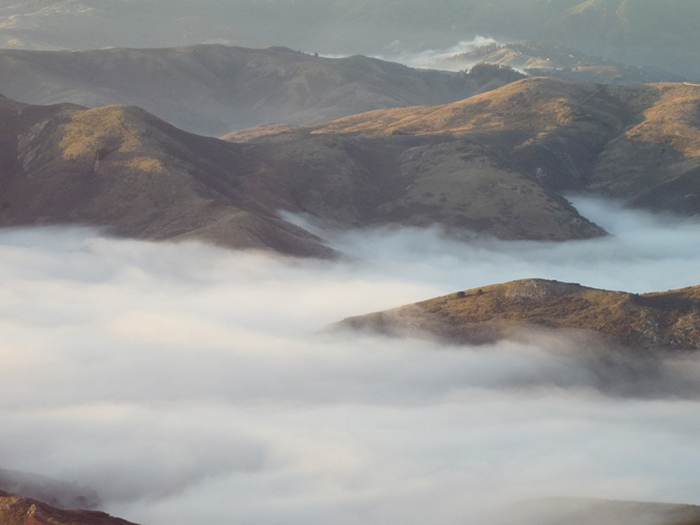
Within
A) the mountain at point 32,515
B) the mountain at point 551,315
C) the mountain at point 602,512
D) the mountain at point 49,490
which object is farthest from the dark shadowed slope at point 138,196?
the mountain at point 32,515

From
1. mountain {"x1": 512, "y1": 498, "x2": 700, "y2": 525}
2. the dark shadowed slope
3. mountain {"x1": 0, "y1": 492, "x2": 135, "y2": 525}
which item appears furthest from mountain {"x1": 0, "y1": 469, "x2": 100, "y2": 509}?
the dark shadowed slope

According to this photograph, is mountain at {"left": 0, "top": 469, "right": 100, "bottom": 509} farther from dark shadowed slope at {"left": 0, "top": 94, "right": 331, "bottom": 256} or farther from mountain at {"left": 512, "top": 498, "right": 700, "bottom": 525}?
dark shadowed slope at {"left": 0, "top": 94, "right": 331, "bottom": 256}

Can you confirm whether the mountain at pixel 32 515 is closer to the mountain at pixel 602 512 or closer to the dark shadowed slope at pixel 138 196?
the mountain at pixel 602 512

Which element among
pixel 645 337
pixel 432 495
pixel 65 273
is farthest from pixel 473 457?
pixel 65 273

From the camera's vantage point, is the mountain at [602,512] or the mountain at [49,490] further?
the mountain at [49,490]

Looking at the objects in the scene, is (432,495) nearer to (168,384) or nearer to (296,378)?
(296,378)

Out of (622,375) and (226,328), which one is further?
(226,328)

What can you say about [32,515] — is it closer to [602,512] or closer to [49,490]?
[49,490]

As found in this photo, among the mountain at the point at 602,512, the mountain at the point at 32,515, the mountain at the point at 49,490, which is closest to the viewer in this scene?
the mountain at the point at 32,515
